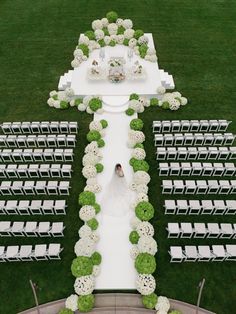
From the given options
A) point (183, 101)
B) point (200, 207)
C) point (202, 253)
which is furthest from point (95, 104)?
point (202, 253)

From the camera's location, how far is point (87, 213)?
19.2 meters

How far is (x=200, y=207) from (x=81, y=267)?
326 inches

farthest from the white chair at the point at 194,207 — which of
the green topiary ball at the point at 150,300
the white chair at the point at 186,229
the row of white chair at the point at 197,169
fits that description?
the green topiary ball at the point at 150,300

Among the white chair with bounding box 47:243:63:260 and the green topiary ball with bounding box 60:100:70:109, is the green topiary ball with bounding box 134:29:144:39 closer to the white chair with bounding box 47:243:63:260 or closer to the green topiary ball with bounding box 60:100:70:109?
the green topiary ball with bounding box 60:100:70:109

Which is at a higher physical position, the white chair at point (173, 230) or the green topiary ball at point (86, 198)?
the green topiary ball at point (86, 198)

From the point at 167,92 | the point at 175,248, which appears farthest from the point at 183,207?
the point at 167,92

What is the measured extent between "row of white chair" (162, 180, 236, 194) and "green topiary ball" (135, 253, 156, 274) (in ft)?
17.4

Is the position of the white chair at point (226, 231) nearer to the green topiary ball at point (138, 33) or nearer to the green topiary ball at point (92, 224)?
the green topiary ball at point (92, 224)

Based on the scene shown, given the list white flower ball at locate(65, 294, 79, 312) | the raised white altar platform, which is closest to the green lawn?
white flower ball at locate(65, 294, 79, 312)

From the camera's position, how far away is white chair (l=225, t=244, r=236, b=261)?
59.1ft

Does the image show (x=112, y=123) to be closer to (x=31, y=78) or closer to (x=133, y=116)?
(x=133, y=116)

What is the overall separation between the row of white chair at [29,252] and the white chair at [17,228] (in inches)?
37.9

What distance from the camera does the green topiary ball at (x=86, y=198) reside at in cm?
1967

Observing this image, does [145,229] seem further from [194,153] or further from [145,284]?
[194,153]
